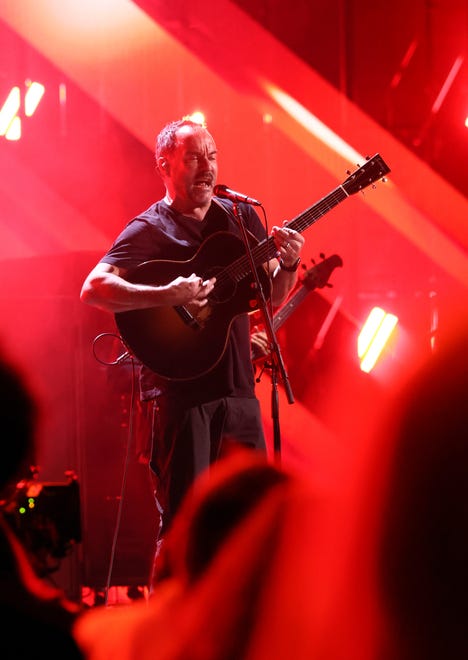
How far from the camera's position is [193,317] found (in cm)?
343

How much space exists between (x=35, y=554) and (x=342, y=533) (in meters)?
2.88

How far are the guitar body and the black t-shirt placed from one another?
1.3 inches

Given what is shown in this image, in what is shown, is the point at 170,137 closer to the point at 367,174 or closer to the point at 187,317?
the point at 187,317

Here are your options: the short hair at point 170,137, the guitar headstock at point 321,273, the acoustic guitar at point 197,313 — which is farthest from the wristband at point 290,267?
the guitar headstock at point 321,273

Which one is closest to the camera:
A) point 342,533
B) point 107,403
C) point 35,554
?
point 342,533

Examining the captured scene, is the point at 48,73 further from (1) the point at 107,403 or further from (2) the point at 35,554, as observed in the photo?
(2) the point at 35,554

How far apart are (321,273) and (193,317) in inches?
73.1

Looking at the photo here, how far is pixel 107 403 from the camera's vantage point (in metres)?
4.96

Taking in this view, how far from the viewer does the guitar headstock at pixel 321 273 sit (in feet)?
16.8

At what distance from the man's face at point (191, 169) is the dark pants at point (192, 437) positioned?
0.81m

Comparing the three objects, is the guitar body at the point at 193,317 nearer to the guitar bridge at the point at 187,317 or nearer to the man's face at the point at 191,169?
the guitar bridge at the point at 187,317

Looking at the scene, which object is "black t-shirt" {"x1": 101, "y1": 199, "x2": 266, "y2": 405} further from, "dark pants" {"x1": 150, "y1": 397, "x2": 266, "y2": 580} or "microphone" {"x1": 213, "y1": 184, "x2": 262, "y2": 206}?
"microphone" {"x1": 213, "y1": 184, "x2": 262, "y2": 206}

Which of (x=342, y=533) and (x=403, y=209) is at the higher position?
(x=403, y=209)

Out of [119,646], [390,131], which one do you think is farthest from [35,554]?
[390,131]
